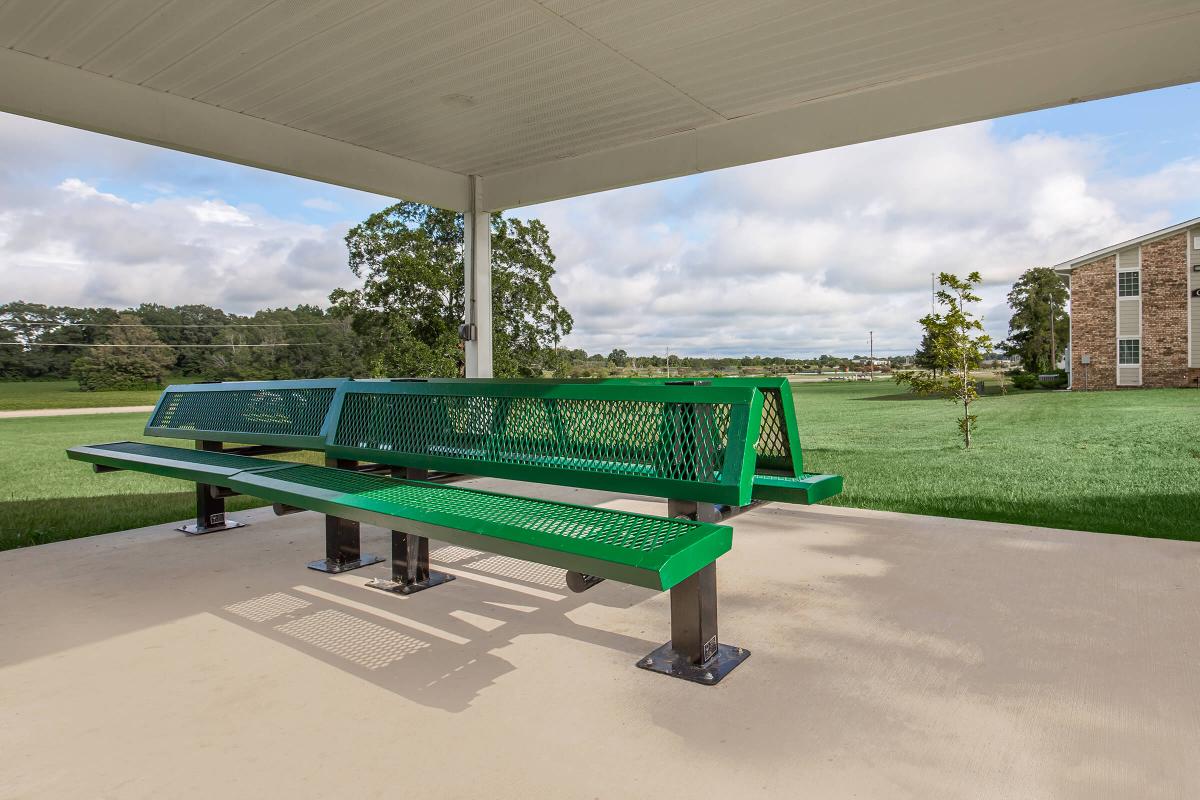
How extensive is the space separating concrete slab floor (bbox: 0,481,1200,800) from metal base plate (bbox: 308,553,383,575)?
0.11 m

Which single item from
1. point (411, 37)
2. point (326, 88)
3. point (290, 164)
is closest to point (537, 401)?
point (411, 37)

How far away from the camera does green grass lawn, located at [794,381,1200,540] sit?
4.97m

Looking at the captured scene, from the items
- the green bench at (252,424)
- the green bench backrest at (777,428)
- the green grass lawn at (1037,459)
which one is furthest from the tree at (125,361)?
the green bench backrest at (777,428)

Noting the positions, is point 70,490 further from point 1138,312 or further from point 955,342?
point 1138,312

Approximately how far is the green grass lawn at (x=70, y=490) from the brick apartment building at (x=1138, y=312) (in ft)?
39.9

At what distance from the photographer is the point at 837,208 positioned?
2166cm

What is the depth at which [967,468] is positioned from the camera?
7.85 m

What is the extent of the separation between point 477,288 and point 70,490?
14.1ft

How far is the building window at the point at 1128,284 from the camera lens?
10.9 metres

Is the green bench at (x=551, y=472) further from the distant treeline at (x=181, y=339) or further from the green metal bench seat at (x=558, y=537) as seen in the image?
the distant treeline at (x=181, y=339)

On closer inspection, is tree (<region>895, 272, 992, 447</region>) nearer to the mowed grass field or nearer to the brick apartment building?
the mowed grass field

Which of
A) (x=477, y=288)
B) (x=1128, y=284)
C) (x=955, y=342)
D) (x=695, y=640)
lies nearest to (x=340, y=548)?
(x=695, y=640)

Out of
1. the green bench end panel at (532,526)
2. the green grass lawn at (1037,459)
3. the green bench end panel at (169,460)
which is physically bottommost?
the green grass lawn at (1037,459)

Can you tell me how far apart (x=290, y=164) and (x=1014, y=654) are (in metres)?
5.21
